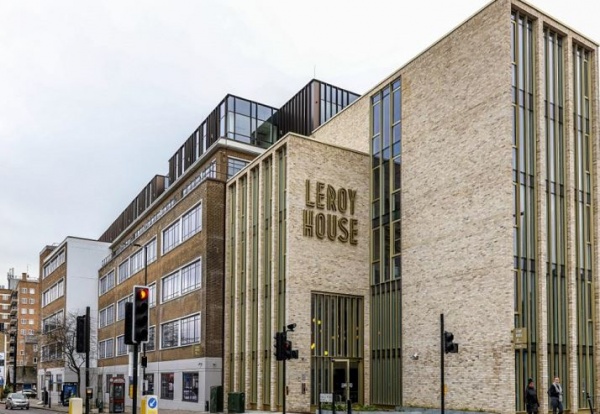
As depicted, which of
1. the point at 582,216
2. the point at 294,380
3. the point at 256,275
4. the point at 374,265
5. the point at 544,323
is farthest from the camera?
the point at 256,275

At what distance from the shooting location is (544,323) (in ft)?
96.3

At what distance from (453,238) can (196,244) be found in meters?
19.7

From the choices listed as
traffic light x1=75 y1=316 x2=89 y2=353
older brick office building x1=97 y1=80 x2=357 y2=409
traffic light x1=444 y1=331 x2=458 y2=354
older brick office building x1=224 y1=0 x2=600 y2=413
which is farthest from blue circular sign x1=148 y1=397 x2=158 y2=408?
older brick office building x1=97 y1=80 x2=357 y2=409

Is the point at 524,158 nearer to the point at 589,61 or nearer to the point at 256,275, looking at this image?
the point at 589,61

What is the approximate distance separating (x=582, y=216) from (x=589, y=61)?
25.4 feet

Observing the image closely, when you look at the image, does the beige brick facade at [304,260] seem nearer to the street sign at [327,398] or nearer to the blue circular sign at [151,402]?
the street sign at [327,398]

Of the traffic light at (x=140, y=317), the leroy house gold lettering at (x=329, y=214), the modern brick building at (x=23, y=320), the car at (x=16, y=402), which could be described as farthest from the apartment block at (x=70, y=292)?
the traffic light at (x=140, y=317)

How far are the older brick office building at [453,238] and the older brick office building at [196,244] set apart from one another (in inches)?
143

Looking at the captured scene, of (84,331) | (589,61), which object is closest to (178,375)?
(84,331)

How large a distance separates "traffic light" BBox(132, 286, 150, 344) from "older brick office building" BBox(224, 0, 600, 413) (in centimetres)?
1705

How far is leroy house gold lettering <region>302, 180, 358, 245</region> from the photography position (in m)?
37.7

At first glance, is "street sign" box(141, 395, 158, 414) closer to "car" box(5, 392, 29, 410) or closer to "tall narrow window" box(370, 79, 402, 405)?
"tall narrow window" box(370, 79, 402, 405)

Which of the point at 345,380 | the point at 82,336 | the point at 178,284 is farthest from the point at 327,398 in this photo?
the point at 178,284

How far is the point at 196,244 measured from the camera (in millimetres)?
46250
